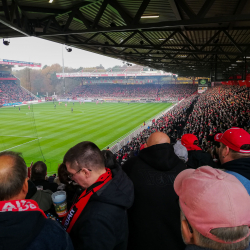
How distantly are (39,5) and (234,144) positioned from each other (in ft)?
17.6

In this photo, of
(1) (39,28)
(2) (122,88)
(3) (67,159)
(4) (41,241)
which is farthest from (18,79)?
(2) (122,88)

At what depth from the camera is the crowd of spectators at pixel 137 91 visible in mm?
59484

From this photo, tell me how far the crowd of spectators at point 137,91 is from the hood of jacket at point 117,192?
55935 millimetres

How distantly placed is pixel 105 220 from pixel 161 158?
826 mm

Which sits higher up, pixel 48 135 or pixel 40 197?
pixel 40 197

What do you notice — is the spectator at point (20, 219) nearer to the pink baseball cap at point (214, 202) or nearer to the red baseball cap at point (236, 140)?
the pink baseball cap at point (214, 202)

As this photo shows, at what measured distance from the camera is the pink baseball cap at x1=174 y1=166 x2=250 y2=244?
0.94 m

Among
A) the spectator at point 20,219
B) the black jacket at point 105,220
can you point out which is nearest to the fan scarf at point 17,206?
the spectator at point 20,219

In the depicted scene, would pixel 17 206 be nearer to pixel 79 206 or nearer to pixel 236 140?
pixel 79 206

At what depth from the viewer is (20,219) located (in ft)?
3.67

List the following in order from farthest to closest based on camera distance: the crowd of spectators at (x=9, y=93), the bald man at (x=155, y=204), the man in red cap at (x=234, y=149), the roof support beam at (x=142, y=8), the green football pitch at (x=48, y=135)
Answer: the green football pitch at (x=48, y=135)
the crowd of spectators at (x=9, y=93)
the roof support beam at (x=142, y=8)
the man in red cap at (x=234, y=149)
the bald man at (x=155, y=204)

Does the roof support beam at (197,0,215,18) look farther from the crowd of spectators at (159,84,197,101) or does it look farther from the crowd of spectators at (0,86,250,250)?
the crowd of spectators at (159,84,197,101)

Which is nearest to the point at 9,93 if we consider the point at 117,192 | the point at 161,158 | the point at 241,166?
the point at 161,158

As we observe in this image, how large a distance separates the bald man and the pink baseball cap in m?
0.82
